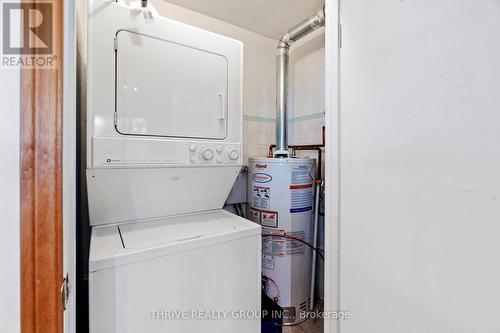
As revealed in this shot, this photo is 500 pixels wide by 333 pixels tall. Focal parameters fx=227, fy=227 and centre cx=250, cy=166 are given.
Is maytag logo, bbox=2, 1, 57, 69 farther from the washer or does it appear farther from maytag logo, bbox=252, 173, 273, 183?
maytag logo, bbox=252, 173, 273, 183

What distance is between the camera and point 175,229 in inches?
52.0

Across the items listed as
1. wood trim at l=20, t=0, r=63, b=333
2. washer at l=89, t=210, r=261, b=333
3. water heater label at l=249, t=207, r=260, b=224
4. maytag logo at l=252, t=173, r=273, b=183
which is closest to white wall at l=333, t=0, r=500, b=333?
washer at l=89, t=210, r=261, b=333

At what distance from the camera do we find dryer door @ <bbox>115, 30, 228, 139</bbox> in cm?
121

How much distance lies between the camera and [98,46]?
44.6 inches

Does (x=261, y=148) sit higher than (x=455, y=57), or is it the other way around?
(x=455, y=57)

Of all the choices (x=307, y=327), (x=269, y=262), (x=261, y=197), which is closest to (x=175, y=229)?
(x=261, y=197)

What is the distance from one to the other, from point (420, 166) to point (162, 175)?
4.15 ft

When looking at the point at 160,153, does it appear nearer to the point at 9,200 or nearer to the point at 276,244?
the point at 9,200

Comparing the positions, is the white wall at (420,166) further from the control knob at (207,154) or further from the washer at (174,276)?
the control knob at (207,154)

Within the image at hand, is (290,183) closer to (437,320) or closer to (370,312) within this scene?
(370,312)

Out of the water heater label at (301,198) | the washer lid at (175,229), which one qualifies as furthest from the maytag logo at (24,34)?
the water heater label at (301,198)

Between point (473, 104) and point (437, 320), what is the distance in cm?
73

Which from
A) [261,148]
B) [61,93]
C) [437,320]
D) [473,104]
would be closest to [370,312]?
[437,320]

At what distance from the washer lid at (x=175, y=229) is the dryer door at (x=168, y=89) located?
1.80ft
